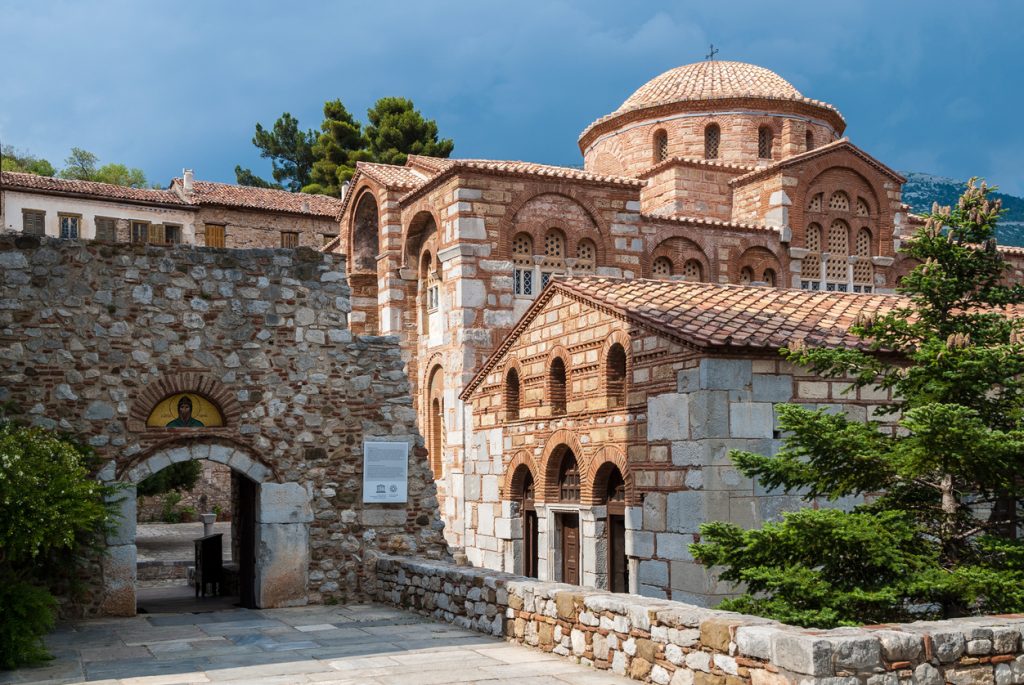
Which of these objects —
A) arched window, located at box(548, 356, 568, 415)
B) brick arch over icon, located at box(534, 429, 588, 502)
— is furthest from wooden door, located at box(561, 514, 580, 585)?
arched window, located at box(548, 356, 568, 415)

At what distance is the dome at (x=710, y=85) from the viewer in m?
26.6

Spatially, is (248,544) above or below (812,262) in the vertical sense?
below

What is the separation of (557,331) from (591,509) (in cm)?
235

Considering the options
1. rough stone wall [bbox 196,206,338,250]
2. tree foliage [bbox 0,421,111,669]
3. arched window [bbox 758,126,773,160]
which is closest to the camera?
tree foliage [bbox 0,421,111,669]

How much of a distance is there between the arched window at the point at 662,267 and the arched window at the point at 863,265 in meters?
4.53

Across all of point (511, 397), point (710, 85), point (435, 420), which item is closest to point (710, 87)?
point (710, 85)

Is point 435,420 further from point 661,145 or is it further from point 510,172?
point 661,145

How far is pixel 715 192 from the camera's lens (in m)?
25.3

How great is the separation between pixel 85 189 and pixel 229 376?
26020 mm

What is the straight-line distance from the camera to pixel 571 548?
44.0 feet

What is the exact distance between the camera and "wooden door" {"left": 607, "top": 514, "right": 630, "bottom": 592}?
40.6 feet

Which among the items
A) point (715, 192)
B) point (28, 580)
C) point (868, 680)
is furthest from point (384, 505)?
point (715, 192)

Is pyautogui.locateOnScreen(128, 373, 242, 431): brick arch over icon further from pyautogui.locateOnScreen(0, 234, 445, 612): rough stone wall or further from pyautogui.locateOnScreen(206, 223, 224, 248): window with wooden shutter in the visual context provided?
pyautogui.locateOnScreen(206, 223, 224, 248): window with wooden shutter

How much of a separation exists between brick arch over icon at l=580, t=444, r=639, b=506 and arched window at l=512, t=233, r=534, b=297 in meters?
7.44
